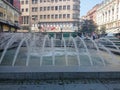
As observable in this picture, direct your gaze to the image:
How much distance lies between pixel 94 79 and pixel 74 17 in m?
62.1

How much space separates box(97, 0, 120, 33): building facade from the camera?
62500 mm

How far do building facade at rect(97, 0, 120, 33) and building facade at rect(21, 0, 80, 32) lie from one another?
32.9 ft

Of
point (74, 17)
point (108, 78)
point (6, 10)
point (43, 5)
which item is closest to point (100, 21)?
point (74, 17)

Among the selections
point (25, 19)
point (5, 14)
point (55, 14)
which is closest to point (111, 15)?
point (55, 14)

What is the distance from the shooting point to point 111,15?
6931 cm

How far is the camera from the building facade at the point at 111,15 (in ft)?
205

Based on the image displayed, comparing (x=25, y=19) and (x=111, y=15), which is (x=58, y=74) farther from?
(x=25, y=19)

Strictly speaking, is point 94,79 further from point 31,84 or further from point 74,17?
point 74,17

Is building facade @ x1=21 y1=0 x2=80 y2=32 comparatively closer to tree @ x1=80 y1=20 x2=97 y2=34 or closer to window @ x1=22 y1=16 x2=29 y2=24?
window @ x1=22 y1=16 x2=29 y2=24

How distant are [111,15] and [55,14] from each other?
17083mm

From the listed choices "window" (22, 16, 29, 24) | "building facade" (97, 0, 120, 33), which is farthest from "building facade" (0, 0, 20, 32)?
"window" (22, 16, 29, 24)

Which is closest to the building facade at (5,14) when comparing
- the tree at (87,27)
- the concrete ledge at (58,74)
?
the tree at (87,27)

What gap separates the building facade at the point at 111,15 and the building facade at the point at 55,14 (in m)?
10.0

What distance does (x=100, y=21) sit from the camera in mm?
83438
